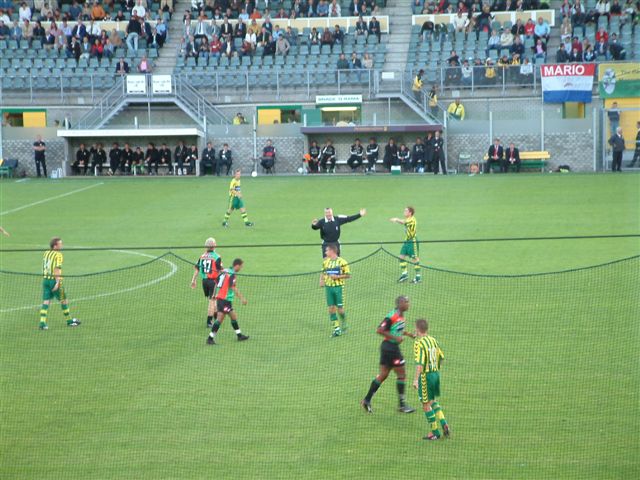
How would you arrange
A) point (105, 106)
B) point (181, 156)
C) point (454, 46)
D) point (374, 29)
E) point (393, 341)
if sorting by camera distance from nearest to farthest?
1. point (393, 341)
2. point (181, 156)
3. point (105, 106)
4. point (454, 46)
5. point (374, 29)

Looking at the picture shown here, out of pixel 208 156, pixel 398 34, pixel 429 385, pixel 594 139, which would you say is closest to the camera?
pixel 429 385

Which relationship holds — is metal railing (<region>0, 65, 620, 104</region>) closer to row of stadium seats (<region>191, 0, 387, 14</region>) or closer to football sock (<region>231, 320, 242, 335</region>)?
row of stadium seats (<region>191, 0, 387, 14</region>)

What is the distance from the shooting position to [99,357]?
63.3 ft

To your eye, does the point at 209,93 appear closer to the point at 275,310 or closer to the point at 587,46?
the point at 587,46

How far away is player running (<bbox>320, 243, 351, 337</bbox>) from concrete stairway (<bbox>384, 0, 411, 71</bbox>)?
32.6 m

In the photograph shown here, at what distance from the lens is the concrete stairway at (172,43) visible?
178ft

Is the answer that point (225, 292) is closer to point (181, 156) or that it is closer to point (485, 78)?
point (181, 156)

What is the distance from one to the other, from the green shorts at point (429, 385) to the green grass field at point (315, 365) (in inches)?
27.0

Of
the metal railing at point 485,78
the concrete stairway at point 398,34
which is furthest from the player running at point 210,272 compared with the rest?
the concrete stairway at point 398,34

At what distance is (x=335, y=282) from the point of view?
64.6 feet

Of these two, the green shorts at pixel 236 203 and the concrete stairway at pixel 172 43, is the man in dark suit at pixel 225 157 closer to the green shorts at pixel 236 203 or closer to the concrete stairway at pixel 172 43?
the concrete stairway at pixel 172 43

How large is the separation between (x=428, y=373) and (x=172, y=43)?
44083mm

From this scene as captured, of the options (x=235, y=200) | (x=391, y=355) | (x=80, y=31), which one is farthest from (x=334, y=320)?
(x=80, y=31)

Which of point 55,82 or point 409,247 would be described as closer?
point 409,247
